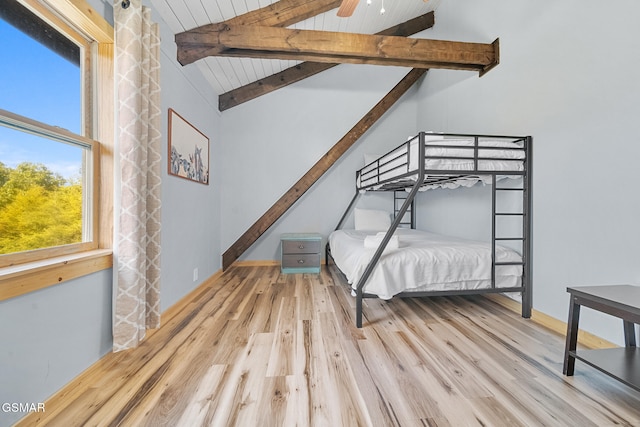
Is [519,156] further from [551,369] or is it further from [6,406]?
[6,406]

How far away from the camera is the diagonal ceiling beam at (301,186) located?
3764mm

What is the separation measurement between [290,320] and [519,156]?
2.23m

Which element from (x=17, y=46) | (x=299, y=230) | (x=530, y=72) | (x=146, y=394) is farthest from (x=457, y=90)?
(x=146, y=394)

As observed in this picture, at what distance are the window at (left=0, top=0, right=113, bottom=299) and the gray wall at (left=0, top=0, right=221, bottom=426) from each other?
0.33ft

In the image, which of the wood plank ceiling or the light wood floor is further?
the wood plank ceiling

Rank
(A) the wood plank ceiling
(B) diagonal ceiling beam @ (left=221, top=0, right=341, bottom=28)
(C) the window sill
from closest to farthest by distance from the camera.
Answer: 1. (C) the window sill
2. (A) the wood plank ceiling
3. (B) diagonal ceiling beam @ (left=221, top=0, right=341, bottom=28)

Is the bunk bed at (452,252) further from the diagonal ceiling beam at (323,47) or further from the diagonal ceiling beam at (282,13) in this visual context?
the diagonal ceiling beam at (282,13)

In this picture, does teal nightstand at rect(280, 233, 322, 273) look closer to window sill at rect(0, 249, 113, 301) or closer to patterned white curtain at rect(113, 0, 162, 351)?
patterned white curtain at rect(113, 0, 162, 351)

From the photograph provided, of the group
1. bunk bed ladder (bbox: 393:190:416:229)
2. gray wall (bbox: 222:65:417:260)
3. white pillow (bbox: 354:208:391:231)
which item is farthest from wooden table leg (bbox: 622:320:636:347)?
gray wall (bbox: 222:65:417:260)

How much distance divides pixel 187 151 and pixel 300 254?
1.84 m

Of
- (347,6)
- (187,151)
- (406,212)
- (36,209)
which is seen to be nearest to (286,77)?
(187,151)

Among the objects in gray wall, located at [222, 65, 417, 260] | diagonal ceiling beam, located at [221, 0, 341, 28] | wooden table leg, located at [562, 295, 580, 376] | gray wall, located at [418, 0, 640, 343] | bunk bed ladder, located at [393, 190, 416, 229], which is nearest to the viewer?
wooden table leg, located at [562, 295, 580, 376]

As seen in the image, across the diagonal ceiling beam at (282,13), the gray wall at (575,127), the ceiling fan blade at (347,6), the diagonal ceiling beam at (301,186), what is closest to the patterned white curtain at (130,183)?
the diagonal ceiling beam at (282,13)

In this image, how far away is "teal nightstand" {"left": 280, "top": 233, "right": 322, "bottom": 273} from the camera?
3525mm
